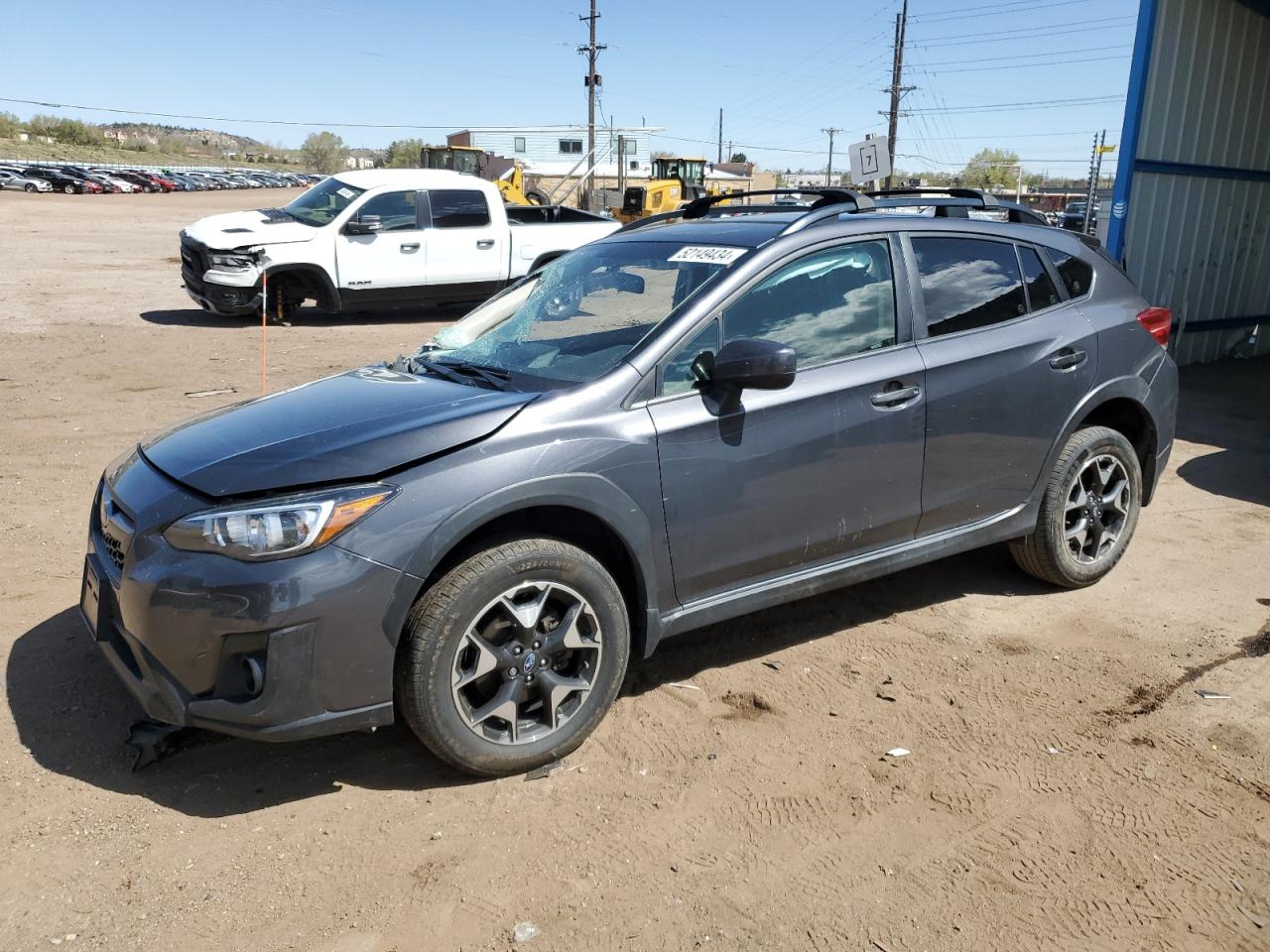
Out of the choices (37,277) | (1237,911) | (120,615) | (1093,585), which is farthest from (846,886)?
(37,277)

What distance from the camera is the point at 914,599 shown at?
16.1 ft

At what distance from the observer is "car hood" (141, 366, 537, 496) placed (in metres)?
3.08

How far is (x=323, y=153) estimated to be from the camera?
5074 inches

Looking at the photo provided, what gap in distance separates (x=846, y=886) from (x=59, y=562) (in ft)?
13.5

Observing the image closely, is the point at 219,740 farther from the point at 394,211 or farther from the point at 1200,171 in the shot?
the point at 1200,171

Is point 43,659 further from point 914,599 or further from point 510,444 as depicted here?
point 914,599

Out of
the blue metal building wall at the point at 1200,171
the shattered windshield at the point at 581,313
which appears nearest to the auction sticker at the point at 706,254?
the shattered windshield at the point at 581,313

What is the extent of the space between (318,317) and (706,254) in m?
12.0

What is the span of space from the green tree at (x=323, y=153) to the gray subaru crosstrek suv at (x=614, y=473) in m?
131

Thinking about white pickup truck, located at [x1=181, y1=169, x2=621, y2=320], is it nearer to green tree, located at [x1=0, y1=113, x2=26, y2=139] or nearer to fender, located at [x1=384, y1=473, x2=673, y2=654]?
fender, located at [x1=384, y1=473, x2=673, y2=654]

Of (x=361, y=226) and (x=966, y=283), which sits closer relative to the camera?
Result: (x=966, y=283)

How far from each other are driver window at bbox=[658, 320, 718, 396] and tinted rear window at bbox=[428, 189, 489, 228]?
1124 cm

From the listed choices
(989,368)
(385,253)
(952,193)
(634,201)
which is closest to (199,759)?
(989,368)

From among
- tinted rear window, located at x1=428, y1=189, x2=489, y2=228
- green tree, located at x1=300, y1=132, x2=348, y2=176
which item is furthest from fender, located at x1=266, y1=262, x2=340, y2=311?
green tree, located at x1=300, y1=132, x2=348, y2=176
